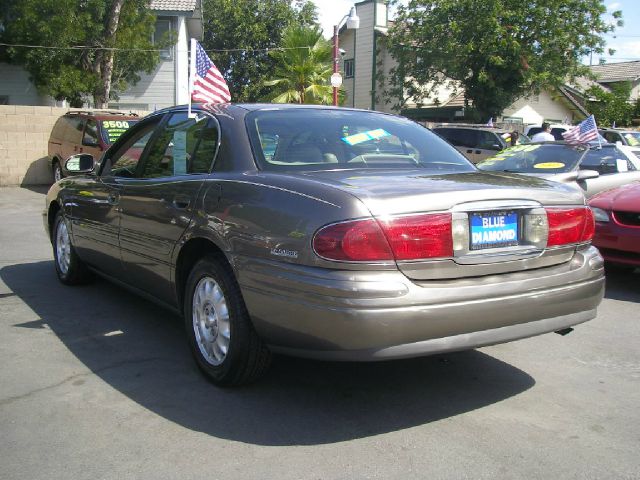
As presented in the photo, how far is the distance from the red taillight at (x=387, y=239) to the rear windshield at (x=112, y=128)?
11022 millimetres

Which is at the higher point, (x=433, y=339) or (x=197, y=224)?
(x=197, y=224)

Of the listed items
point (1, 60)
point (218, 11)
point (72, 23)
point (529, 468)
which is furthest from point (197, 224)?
point (218, 11)

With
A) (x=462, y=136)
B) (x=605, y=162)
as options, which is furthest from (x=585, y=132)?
(x=462, y=136)

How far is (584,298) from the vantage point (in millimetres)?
3658

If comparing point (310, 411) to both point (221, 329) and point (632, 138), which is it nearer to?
point (221, 329)

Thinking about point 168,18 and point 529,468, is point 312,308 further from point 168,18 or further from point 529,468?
point 168,18

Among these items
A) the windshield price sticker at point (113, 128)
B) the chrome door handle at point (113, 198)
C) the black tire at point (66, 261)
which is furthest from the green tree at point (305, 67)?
the chrome door handle at point (113, 198)

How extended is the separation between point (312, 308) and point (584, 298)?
1.60 m

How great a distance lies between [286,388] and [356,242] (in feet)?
4.14

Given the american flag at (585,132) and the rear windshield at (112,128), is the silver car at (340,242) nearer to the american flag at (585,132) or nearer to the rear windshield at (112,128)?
the american flag at (585,132)

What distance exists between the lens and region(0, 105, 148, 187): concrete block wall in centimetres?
1630

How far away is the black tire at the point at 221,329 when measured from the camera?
357 centimetres

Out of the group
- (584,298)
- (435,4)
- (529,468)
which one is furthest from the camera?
(435,4)

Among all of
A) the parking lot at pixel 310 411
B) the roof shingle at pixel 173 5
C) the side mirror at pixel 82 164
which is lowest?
the parking lot at pixel 310 411
